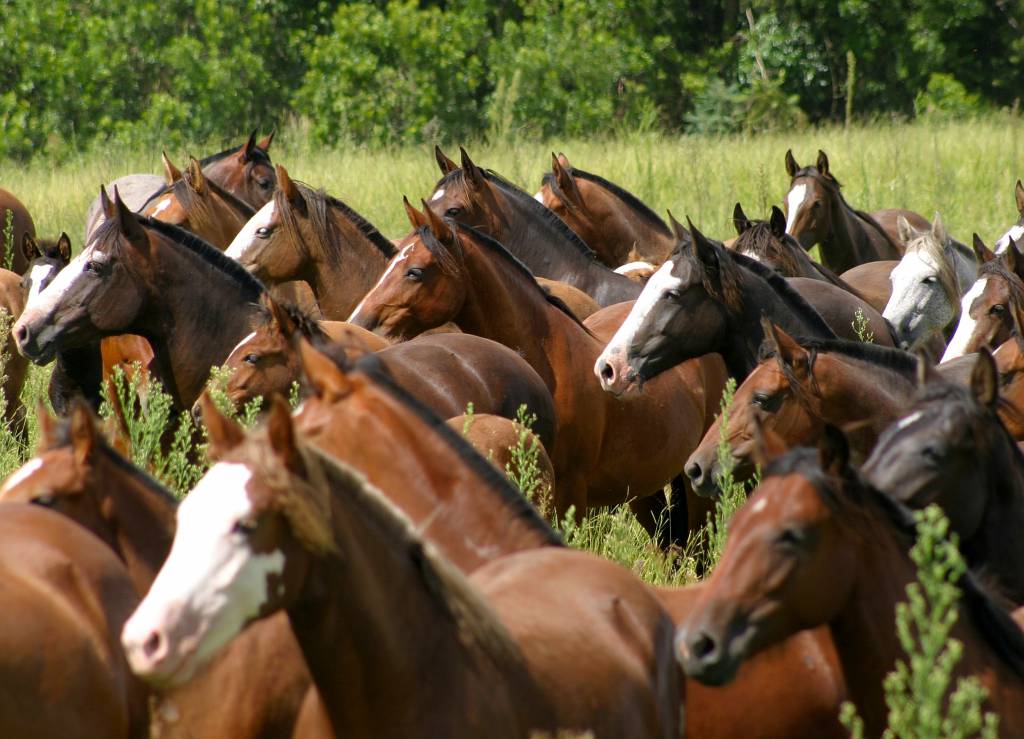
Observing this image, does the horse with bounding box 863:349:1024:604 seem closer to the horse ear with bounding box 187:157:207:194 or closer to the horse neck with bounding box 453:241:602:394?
the horse neck with bounding box 453:241:602:394

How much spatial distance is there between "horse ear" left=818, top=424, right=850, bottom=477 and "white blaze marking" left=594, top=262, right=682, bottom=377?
307cm

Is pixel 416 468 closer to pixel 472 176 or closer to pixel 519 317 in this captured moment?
pixel 519 317

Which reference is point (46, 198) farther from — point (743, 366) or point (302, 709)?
point (302, 709)

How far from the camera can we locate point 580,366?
7004mm

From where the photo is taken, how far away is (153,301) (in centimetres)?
651

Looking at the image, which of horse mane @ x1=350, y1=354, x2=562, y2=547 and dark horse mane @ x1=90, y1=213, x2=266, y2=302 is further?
dark horse mane @ x1=90, y1=213, x2=266, y2=302

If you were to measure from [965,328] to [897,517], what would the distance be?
3.86 meters

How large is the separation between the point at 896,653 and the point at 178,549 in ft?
5.21

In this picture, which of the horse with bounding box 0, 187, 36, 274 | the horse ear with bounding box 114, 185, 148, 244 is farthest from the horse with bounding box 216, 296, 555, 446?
the horse with bounding box 0, 187, 36, 274

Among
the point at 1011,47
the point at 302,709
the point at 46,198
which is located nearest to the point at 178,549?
the point at 302,709

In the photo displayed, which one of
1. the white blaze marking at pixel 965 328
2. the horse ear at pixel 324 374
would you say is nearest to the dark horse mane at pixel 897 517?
the horse ear at pixel 324 374

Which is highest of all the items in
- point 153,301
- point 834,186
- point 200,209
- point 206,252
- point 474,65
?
point 206,252

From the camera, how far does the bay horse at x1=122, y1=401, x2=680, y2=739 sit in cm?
246

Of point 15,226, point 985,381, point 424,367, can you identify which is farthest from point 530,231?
point 985,381
